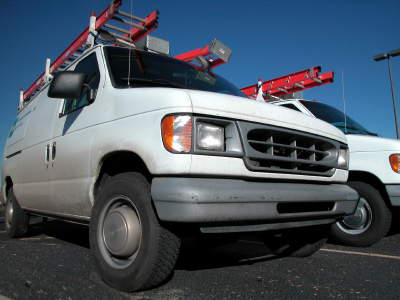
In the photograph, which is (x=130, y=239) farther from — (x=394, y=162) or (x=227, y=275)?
(x=394, y=162)

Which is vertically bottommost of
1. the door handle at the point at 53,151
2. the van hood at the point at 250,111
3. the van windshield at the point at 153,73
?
the door handle at the point at 53,151

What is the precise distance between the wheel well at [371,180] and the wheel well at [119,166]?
3153 mm

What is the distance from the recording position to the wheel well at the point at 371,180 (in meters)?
4.20

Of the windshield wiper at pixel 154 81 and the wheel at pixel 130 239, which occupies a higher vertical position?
the windshield wiper at pixel 154 81

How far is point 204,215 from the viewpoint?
1.86 m

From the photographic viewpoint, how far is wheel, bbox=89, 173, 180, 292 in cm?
203

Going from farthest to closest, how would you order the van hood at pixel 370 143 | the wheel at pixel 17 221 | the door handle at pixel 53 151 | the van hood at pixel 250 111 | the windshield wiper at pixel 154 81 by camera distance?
the wheel at pixel 17 221 → the van hood at pixel 370 143 → the door handle at pixel 53 151 → the windshield wiper at pixel 154 81 → the van hood at pixel 250 111

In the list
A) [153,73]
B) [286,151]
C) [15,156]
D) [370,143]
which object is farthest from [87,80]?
[370,143]

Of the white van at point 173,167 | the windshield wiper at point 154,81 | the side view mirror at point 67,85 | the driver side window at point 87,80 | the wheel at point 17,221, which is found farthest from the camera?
the wheel at point 17,221

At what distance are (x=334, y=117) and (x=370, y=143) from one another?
1007mm

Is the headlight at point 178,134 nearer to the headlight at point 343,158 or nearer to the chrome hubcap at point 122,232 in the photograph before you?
the chrome hubcap at point 122,232

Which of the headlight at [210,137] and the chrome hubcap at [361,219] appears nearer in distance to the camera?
the headlight at [210,137]

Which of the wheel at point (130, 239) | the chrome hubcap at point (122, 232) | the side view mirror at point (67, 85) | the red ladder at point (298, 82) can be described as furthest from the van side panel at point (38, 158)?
the red ladder at point (298, 82)

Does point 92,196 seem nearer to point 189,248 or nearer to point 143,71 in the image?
point 143,71
